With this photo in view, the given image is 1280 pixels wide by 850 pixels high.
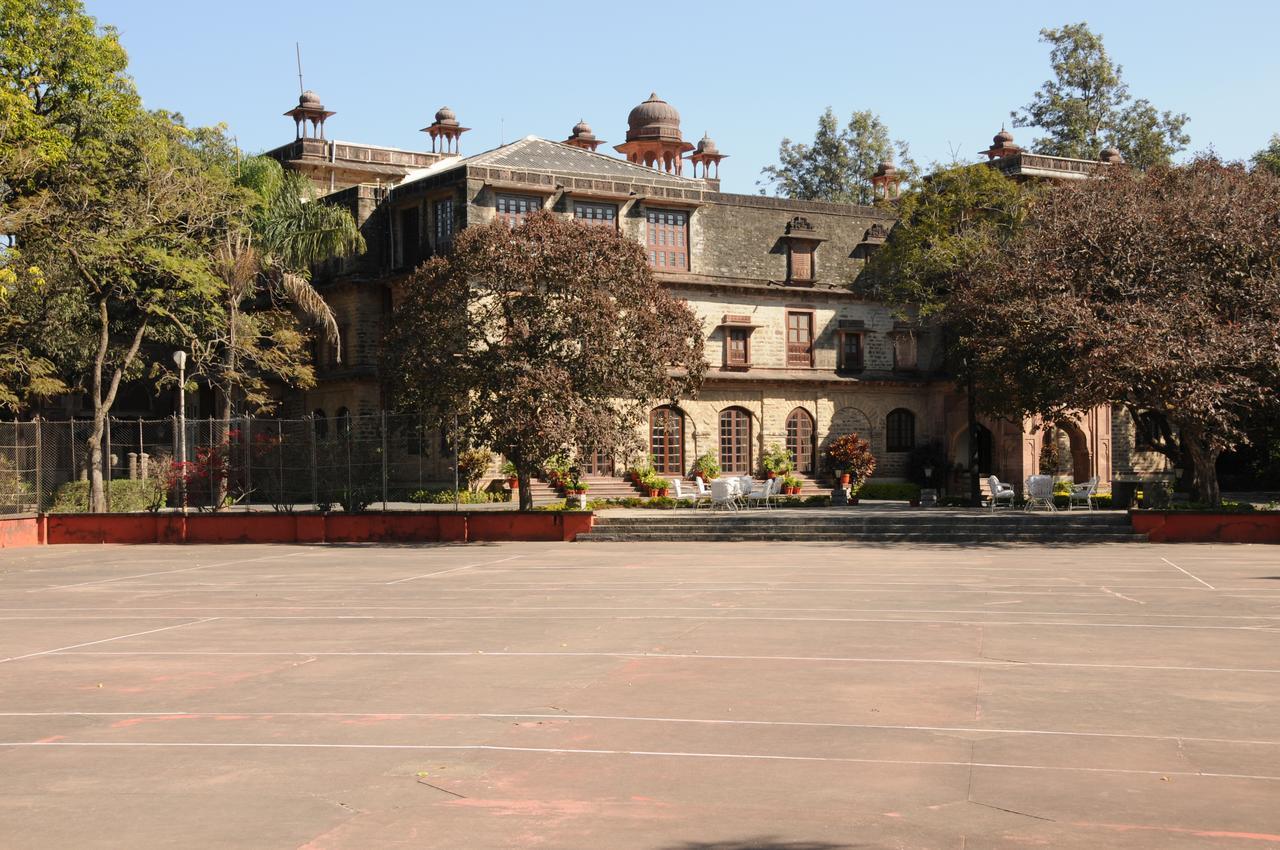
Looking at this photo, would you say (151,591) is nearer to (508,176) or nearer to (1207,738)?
(1207,738)

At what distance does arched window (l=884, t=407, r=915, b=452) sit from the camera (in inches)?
1955

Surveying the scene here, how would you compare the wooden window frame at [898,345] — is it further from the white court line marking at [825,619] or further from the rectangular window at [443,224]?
the white court line marking at [825,619]

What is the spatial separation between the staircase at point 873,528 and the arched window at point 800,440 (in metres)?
17.3

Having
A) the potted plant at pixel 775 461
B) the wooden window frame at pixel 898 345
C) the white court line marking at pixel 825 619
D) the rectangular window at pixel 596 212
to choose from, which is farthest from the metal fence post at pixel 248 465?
the wooden window frame at pixel 898 345

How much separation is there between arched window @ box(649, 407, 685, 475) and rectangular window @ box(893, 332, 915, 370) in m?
9.33

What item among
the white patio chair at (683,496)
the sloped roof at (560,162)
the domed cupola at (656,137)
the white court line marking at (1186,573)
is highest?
the domed cupola at (656,137)

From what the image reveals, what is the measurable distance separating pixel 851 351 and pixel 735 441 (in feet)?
19.7

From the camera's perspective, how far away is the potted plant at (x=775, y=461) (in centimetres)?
4644

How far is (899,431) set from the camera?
49.9 meters

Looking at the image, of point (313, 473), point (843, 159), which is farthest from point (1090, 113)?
point (313, 473)

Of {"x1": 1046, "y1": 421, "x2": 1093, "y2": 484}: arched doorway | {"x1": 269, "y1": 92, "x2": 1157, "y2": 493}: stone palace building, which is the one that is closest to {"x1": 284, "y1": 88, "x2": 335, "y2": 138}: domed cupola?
{"x1": 269, "y1": 92, "x2": 1157, "y2": 493}: stone palace building

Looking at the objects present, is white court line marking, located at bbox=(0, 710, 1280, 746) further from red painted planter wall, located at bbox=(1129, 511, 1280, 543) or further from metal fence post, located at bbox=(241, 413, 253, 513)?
metal fence post, located at bbox=(241, 413, 253, 513)

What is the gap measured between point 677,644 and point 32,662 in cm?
603

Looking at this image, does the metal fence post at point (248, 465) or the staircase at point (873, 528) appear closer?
the staircase at point (873, 528)
